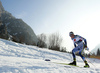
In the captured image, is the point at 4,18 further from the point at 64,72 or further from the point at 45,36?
the point at 64,72

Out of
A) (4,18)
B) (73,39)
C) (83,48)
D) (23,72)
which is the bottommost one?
(23,72)

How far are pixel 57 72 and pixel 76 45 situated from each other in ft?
10.6

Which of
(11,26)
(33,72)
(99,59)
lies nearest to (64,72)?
(33,72)

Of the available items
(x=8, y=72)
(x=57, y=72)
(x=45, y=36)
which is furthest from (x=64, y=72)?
(x=45, y=36)

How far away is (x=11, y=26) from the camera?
223 feet

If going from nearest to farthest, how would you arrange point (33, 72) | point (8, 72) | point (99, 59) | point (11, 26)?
1. point (8, 72)
2. point (33, 72)
3. point (99, 59)
4. point (11, 26)

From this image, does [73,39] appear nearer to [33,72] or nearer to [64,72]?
[64,72]

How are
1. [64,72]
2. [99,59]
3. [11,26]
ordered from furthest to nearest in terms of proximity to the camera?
[11,26], [99,59], [64,72]

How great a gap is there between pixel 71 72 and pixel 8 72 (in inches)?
87.4

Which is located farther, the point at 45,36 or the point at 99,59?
the point at 45,36

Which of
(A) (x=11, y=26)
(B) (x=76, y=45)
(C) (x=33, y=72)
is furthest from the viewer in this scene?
(A) (x=11, y=26)

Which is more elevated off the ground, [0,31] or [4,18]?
[4,18]

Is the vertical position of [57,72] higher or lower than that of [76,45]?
lower

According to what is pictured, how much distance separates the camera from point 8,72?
2.31 m
